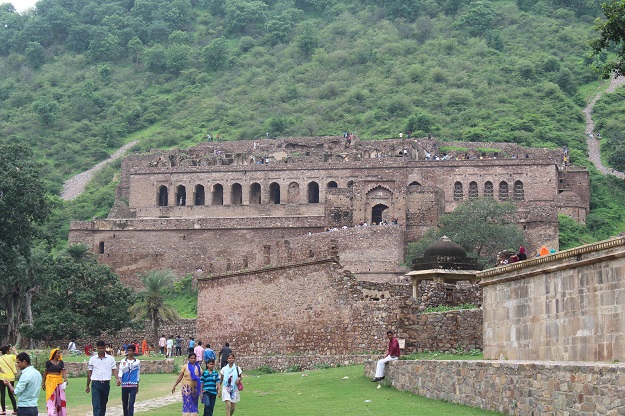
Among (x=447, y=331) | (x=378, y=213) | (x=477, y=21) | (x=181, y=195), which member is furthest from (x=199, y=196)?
(x=477, y=21)

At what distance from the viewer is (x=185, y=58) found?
133000mm

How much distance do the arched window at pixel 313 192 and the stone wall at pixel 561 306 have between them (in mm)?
50158

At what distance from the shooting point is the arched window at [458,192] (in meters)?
70.1

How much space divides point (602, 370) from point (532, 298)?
5.65 meters

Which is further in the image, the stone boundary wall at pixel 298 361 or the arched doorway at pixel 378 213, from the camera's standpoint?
the arched doorway at pixel 378 213

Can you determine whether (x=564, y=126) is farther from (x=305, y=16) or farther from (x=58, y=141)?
(x=305, y=16)

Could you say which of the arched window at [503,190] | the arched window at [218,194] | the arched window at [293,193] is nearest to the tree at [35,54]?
the arched window at [218,194]

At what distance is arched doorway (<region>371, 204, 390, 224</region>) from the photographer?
65244 mm

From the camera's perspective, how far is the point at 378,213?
65812 mm

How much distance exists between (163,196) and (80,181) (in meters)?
21.8

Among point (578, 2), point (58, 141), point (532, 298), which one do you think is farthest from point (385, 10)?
point (532, 298)

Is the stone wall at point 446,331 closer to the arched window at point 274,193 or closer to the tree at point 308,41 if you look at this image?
the arched window at point 274,193

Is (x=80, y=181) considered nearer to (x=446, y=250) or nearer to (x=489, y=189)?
(x=489, y=189)

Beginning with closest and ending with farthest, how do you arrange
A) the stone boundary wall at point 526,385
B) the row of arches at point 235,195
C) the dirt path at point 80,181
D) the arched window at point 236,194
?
the stone boundary wall at point 526,385, the row of arches at point 235,195, the arched window at point 236,194, the dirt path at point 80,181
